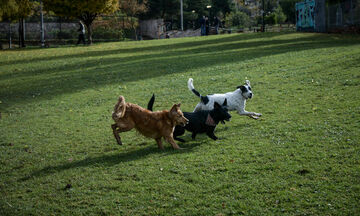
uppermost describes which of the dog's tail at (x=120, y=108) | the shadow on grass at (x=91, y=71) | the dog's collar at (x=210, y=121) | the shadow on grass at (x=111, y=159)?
the shadow on grass at (x=91, y=71)

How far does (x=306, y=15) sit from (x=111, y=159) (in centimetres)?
4214

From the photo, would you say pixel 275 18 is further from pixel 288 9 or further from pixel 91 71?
pixel 91 71

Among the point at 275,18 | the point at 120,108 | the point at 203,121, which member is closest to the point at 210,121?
the point at 203,121

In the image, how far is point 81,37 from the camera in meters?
44.5

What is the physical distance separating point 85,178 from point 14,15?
41490 millimetres

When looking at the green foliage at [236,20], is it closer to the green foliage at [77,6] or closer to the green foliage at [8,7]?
the green foliage at [77,6]

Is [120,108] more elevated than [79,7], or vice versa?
[79,7]

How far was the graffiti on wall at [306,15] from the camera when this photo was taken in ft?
140

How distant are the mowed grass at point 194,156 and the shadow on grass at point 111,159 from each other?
0.04 m

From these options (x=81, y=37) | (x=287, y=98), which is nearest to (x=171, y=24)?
(x=81, y=37)

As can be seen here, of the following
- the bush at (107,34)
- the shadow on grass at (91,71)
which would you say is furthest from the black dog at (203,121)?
the bush at (107,34)

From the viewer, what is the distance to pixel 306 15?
1747 inches

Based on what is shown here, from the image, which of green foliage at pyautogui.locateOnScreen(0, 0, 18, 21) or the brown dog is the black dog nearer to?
the brown dog

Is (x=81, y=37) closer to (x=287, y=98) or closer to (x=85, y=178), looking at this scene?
(x=287, y=98)
